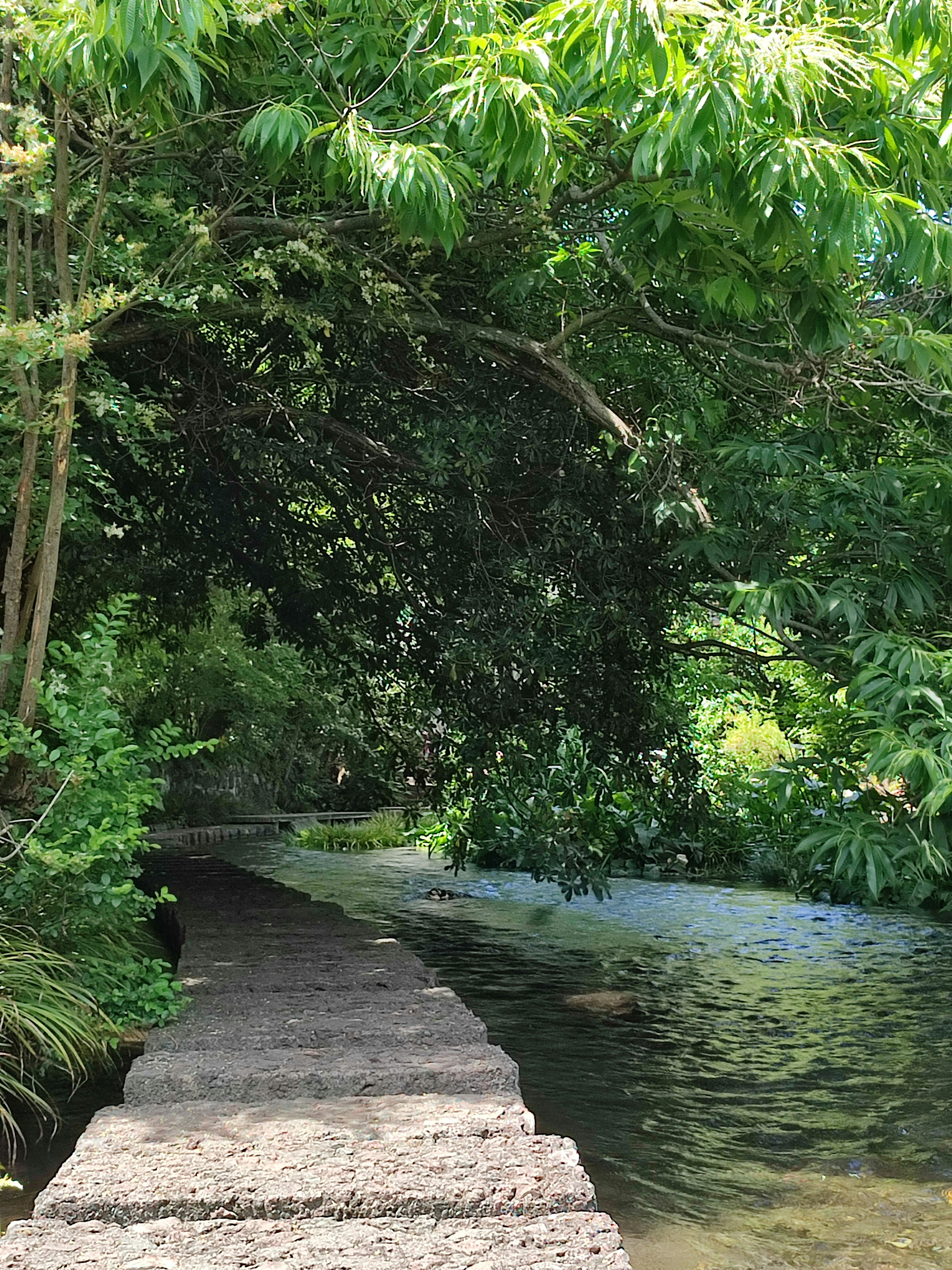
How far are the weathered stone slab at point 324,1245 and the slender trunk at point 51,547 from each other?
2.81m

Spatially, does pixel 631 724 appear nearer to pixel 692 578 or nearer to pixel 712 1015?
pixel 692 578

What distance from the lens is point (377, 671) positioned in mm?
8656

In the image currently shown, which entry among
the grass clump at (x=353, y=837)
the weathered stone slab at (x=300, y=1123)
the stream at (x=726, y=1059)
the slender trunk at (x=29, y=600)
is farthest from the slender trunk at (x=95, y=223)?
the grass clump at (x=353, y=837)

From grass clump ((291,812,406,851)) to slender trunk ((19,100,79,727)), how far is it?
12124mm

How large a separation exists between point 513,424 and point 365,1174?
14.4 ft

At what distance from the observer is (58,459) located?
5.45 meters

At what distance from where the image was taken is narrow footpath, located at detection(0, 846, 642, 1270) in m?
3.00

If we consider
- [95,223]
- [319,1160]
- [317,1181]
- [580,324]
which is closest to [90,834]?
[319,1160]

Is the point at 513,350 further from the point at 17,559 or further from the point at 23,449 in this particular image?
the point at 17,559

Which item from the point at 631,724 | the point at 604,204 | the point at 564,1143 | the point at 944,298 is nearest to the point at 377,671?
the point at 631,724

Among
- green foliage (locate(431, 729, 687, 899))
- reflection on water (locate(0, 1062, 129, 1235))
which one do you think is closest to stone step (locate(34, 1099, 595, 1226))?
reflection on water (locate(0, 1062, 129, 1235))

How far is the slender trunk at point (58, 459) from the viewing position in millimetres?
5355

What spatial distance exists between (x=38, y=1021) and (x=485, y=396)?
3984mm

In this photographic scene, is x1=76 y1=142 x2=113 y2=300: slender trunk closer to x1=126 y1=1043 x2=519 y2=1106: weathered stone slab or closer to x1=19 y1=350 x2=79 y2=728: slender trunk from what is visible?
x1=19 y1=350 x2=79 y2=728: slender trunk
